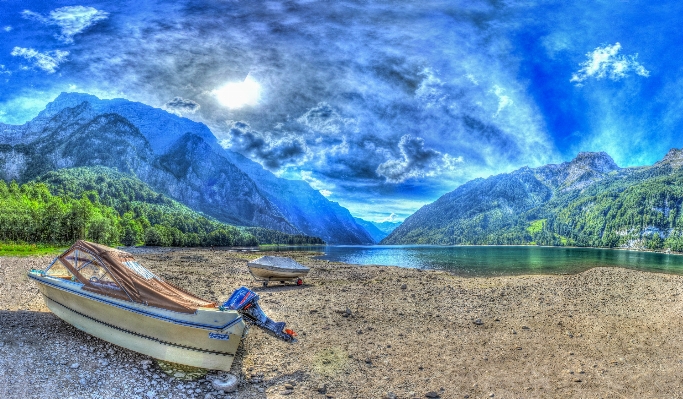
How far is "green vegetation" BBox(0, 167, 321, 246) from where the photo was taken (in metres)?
57.1

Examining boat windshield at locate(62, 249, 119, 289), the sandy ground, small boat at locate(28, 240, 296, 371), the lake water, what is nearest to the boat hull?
small boat at locate(28, 240, 296, 371)

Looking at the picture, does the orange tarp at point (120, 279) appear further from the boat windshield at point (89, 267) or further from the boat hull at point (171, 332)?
the boat hull at point (171, 332)

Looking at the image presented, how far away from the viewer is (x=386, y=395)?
8.41m

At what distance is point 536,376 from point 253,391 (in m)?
7.66

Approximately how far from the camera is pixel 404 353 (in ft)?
36.3

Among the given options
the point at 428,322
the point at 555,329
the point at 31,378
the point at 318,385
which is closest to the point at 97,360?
the point at 31,378

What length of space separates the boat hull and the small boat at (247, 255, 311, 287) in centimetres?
1284

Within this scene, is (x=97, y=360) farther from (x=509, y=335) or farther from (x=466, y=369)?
(x=509, y=335)

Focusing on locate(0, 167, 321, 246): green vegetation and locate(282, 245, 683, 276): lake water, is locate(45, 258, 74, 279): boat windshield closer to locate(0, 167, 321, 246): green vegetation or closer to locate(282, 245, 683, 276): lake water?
locate(282, 245, 683, 276): lake water

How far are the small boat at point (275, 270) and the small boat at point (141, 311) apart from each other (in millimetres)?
11787

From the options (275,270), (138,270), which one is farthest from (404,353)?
(275,270)

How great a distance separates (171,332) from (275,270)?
13.7 metres

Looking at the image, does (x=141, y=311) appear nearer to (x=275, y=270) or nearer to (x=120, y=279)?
(x=120, y=279)

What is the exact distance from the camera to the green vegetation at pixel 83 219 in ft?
187
